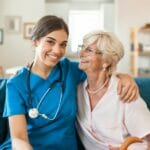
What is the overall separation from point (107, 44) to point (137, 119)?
0.40 m

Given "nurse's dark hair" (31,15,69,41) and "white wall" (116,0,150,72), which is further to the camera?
"white wall" (116,0,150,72)

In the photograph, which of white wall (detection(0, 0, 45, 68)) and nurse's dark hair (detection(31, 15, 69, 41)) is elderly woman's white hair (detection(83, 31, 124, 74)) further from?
white wall (detection(0, 0, 45, 68))

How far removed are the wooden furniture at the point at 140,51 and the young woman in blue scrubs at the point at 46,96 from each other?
3719mm

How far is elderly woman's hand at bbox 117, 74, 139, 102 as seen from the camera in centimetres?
152

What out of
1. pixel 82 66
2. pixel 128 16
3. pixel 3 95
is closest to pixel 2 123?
pixel 3 95

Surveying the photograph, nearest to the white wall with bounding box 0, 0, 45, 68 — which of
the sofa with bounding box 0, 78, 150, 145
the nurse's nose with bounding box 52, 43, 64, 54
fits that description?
the sofa with bounding box 0, 78, 150, 145

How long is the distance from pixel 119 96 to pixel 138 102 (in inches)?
3.8

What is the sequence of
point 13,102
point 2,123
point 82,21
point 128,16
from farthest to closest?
point 82,21, point 128,16, point 2,123, point 13,102

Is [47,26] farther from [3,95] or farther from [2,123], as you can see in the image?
[2,123]

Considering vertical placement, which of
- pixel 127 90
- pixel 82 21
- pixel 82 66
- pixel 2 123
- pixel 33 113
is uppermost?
pixel 82 21

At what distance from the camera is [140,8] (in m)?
5.54

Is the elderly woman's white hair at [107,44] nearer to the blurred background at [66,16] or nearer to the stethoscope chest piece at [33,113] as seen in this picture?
the stethoscope chest piece at [33,113]

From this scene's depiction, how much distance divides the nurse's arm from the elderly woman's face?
1.33 ft

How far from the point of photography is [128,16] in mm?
5535
